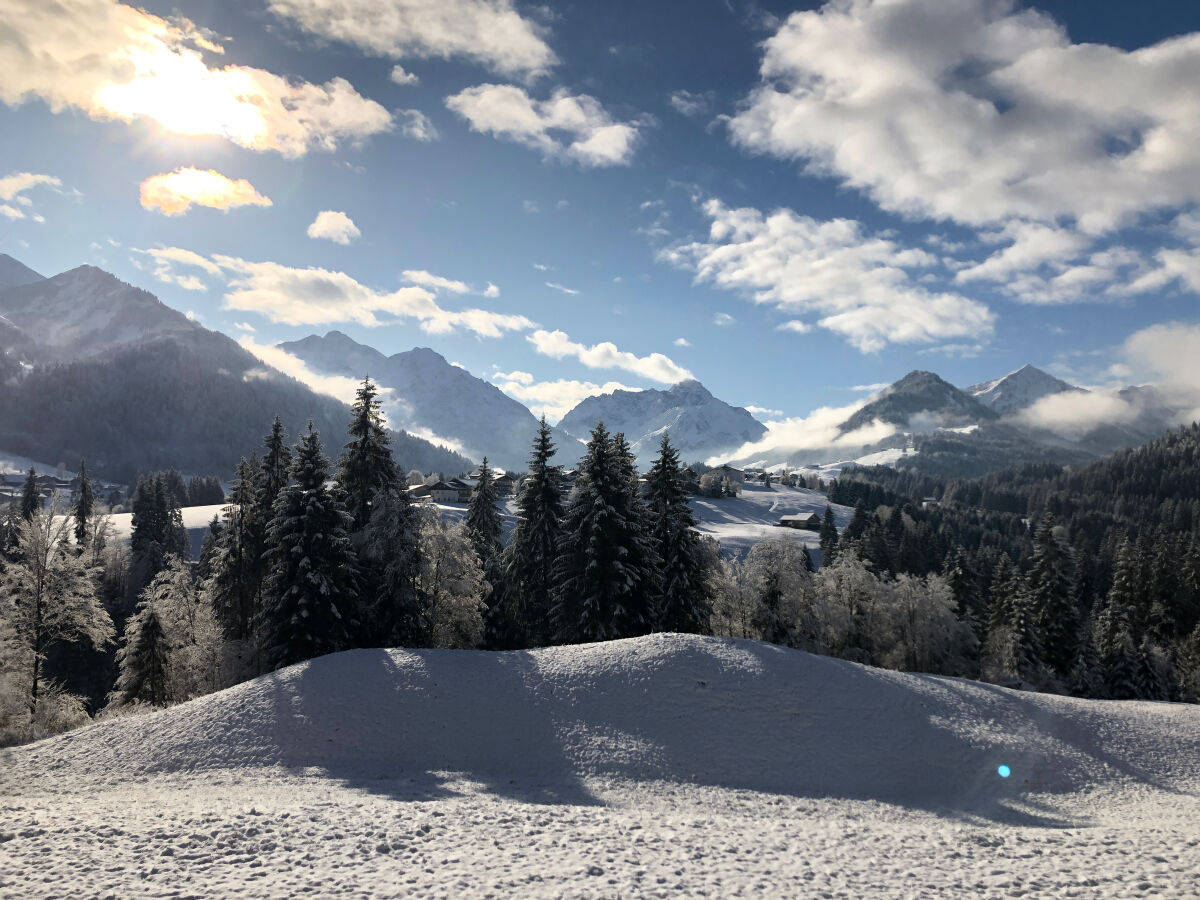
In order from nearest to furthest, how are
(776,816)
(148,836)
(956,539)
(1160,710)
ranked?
(148,836)
(776,816)
(1160,710)
(956,539)

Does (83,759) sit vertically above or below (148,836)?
below

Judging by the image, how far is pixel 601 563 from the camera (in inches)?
1363

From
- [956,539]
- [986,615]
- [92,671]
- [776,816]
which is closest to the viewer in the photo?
[776,816]

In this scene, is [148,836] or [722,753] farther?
[722,753]

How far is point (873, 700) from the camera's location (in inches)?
960

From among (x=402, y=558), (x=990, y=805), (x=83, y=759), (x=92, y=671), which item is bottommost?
(x=92, y=671)

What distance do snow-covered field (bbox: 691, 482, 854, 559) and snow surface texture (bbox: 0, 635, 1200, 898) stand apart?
75989mm

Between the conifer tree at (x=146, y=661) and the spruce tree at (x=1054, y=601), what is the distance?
62.3 meters

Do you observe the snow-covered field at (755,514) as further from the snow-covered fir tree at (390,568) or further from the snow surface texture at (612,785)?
the snow surface texture at (612,785)

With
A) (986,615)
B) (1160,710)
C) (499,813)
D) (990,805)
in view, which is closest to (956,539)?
(986,615)

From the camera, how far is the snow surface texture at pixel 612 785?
11.8 metres

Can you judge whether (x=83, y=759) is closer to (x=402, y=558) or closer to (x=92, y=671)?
(x=402, y=558)

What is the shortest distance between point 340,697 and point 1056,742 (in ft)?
86.2

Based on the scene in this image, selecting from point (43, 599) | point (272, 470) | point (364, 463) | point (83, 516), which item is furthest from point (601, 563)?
point (83, 516)
